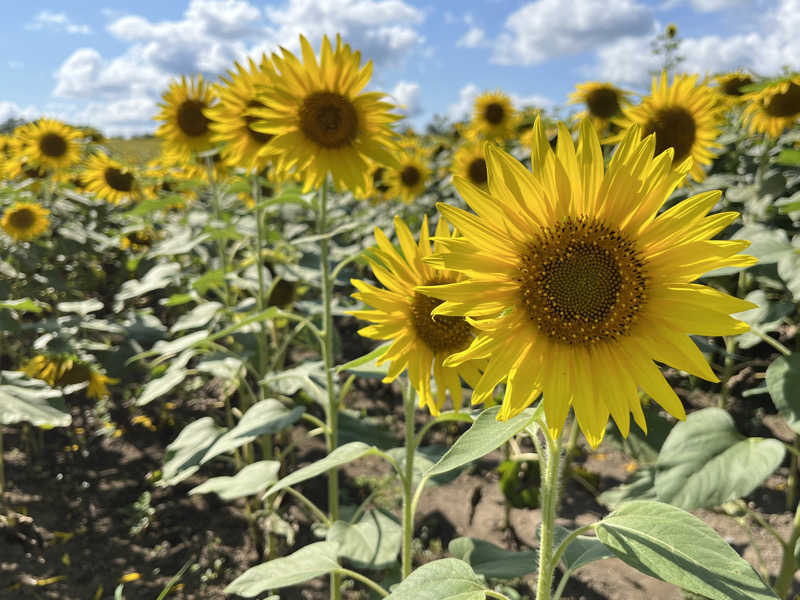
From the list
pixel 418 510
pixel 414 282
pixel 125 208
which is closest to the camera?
pixel 414 282

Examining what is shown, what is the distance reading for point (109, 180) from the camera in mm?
5363

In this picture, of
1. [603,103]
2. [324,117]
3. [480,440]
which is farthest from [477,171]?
[480,440]

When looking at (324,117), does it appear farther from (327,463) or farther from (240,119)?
(327,463)

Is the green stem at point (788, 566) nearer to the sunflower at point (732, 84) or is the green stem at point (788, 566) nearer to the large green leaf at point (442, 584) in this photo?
the large green leaf at point (442, 584)

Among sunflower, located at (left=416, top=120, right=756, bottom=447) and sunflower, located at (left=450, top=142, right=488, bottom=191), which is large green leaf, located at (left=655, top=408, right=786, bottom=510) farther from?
sunflower, located at (left=450, top=142, right=488, bottom=191)

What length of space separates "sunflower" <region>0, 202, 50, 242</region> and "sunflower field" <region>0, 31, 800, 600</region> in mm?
19

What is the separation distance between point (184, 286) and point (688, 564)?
4.05 m

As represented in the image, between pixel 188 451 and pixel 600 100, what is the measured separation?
11.6 feet

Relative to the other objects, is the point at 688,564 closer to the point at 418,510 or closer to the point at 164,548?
the point at 418,510

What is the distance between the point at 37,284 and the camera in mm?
4191

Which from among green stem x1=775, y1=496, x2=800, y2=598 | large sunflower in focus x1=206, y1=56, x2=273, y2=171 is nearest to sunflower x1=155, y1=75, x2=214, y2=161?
large sunflower in focus x1=206, y1=56, x2=273, y2=171

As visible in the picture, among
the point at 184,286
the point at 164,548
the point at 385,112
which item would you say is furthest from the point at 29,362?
the point at 385,112

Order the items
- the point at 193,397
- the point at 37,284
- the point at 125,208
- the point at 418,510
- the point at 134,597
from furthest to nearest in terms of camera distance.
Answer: the point at 125,208 < the point at 193,397 < the point at 37,284 < the point at 418,510 < the point at 134,597

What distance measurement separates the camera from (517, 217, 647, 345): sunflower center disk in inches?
44.3
